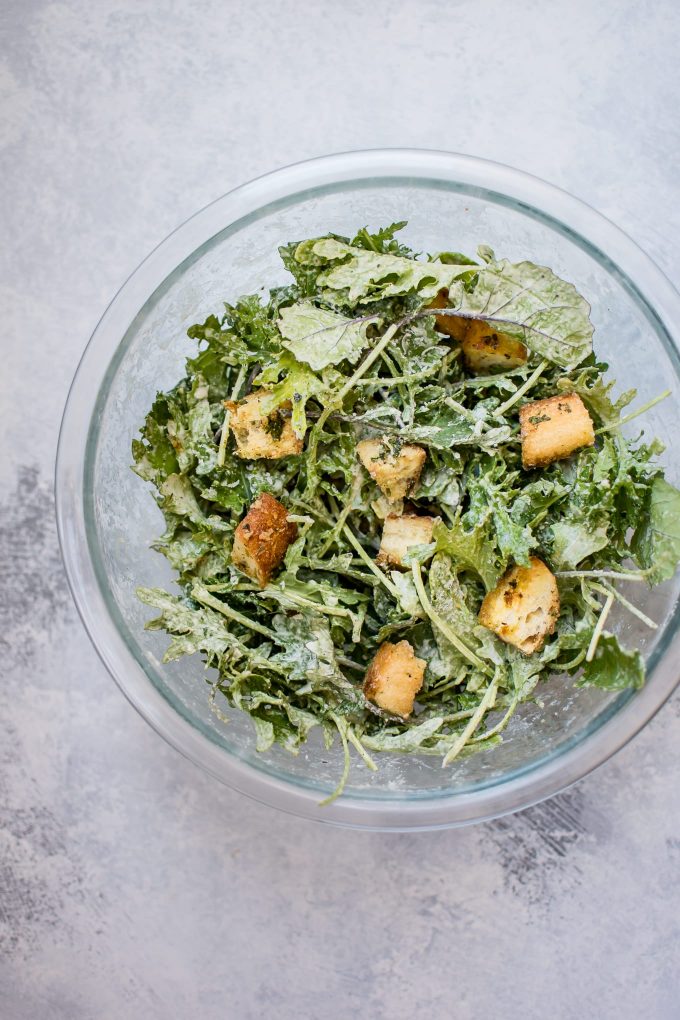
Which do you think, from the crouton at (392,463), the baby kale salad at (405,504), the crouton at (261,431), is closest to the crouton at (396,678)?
the baby kale salad at (405,504)

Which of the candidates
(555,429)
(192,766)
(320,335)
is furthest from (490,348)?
(192,766)

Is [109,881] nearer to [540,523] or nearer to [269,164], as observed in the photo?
[540,523]

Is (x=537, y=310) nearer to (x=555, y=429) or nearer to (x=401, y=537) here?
(x=555, y=429)

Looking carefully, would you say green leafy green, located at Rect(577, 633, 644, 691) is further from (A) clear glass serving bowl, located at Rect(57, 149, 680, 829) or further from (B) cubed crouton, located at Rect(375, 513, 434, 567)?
(B) cubed crouton, located at Rect(375, 513, 434, 567)

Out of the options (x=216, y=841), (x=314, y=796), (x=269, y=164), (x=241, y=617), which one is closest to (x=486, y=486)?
(x=241, y=617)

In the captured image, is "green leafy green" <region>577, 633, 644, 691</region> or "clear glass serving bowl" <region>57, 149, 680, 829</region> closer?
"green leafy green" <region>577, 633, 644, 691</region>

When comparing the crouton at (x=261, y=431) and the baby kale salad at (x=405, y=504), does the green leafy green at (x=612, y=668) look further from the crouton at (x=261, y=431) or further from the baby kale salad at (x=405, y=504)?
the crouton at (x=261, y=431)

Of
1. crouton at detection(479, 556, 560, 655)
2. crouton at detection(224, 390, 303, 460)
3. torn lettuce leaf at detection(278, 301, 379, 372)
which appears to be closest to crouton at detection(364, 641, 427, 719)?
crouton at detection(479, 556, 560, 655)

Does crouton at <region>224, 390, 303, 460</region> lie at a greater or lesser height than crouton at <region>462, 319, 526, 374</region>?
lesser
